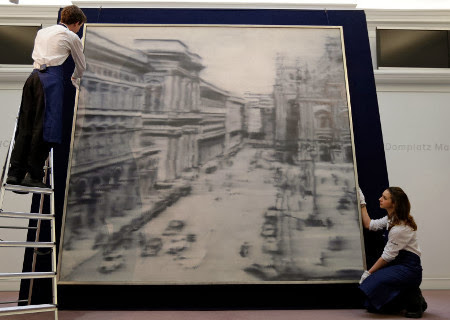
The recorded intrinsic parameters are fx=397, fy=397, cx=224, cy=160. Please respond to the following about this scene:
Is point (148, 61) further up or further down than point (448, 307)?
further up

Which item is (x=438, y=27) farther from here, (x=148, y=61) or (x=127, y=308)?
(x=127, y=308)

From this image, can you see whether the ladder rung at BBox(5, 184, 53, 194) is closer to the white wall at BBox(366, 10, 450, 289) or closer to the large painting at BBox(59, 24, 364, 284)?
the large painting at BBox(59, 24, 364, 284)

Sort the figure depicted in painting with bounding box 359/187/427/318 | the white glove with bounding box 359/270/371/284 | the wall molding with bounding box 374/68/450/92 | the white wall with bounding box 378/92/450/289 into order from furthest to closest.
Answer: the wall molding with bounding box 374/68/450/92 < the white wall with bounding box 378/92/450/289 < the white glove with bounding box 359/270/371/284 < the figure depicted in painting with bounding box 359/187/427/318

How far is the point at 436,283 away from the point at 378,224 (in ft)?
6.72

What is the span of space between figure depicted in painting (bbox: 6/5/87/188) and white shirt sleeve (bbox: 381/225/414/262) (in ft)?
7.47

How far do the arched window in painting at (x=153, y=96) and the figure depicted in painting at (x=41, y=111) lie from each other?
68 centimetres

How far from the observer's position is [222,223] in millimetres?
2896

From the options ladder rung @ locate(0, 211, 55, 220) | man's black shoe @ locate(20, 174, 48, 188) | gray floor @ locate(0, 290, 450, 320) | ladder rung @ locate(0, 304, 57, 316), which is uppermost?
man's black shoe @ locate(20, 174, 48, 188)

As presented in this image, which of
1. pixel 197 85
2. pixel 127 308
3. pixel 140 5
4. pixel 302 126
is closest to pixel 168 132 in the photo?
pixel 197 85

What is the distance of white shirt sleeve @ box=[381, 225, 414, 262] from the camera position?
106 inches

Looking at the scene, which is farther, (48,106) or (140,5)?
(140,5)

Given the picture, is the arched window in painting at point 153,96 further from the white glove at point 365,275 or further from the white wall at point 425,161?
the white wall at point 425,161

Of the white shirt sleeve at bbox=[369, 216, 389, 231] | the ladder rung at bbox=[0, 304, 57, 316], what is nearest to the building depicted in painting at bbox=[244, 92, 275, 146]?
the white shirt sleeve at bbox=[369, 216, 389, 231]

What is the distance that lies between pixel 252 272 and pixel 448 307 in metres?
1.62
